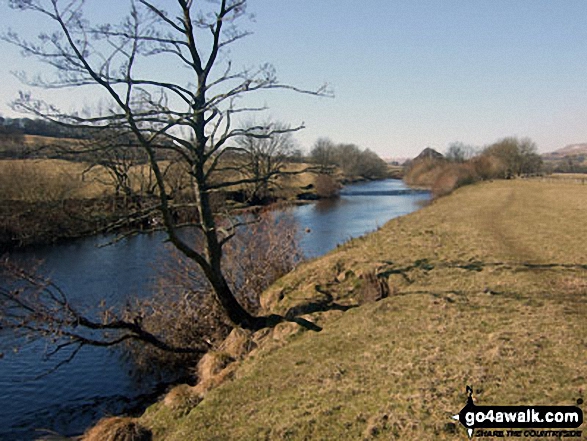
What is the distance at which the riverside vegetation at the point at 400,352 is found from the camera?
5293 millimetres

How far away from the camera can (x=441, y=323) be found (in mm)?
7980

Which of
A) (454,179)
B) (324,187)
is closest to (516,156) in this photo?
(454,179)

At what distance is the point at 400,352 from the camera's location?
276 inches

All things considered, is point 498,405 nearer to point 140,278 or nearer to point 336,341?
point 336,341

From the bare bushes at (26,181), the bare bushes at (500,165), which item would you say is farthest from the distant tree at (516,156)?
the bare bushes at (26,181)

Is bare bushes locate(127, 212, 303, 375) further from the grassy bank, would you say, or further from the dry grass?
the dry grass

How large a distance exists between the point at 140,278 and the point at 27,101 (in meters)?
13.4

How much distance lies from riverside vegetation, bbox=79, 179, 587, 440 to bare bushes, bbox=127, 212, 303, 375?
146 centimetres

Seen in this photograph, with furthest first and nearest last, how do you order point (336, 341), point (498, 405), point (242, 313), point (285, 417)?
point (242, 313)
point (336, 341)
point (285, 417)
point (498, 405)

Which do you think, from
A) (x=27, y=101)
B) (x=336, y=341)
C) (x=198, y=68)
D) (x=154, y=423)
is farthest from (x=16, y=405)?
(x=198, y=68)

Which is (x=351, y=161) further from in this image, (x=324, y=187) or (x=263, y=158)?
(x=263, y=158)

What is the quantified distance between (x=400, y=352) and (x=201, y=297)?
810 centimetres

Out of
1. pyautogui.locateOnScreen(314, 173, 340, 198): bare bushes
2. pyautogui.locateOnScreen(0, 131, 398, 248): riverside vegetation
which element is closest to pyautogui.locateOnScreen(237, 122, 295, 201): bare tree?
pyautogui.locateOnScreen(0, 131, 398, 248): riverside vegetation

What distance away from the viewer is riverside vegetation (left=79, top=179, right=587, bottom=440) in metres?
5.29
